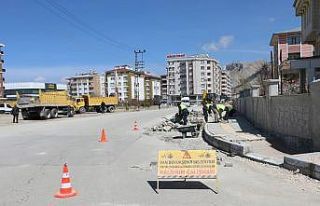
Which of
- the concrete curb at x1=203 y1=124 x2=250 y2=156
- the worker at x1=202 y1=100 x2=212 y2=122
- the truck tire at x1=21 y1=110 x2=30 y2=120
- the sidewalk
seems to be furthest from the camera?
the truck tire at x1=21 y1=110 x2=30 y2=120

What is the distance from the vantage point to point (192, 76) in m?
166

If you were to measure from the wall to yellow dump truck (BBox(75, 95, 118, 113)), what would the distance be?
49.6 m

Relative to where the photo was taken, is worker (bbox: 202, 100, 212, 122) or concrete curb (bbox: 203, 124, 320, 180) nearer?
concrete curb (bbox: 203, 124, 320, 180)

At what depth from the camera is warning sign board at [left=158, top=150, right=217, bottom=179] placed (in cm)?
894

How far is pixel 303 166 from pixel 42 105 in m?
40.1

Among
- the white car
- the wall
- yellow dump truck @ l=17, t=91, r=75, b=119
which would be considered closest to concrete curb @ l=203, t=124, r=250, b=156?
the wall

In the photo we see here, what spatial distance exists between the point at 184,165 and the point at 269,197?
1.79 metres

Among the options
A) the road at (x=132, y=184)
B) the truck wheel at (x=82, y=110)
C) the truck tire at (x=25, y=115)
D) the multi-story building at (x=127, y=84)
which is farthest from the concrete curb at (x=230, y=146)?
the multi-story building at (x=127, y=84)

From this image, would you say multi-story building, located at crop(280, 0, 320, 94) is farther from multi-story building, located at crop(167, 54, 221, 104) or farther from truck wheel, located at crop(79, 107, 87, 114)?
multi-story building, located at crop(167, 54, 221, 104)

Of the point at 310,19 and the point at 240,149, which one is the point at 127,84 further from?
the point at 240,149

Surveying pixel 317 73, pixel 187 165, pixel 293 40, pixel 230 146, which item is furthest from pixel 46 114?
pixel 293 40

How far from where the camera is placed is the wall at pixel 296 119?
13570mm

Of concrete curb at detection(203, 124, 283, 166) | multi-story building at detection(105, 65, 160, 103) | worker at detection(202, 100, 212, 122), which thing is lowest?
concrete curb at detection(203, 124, 283, 166)

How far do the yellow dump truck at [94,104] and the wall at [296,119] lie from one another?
49.6m
